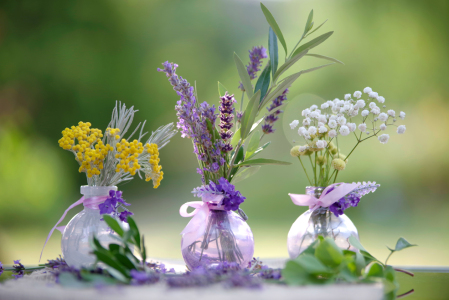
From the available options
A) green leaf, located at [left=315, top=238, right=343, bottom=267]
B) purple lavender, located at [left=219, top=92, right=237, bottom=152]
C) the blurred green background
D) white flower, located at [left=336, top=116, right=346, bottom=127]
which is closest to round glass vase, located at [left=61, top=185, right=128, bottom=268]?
purple lavender, located at [left=219, top=92, right=237, bottom=152]

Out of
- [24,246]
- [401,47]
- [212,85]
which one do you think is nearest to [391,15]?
[401,47]

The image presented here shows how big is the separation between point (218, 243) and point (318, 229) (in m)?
0.20

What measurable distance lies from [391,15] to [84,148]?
422 centimetres

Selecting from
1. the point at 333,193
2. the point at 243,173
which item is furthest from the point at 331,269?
the point at 243,173

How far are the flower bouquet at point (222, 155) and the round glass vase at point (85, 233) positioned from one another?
0.15m

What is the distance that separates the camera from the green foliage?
1.44ft

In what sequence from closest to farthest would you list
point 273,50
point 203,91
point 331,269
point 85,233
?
point 331,269
point 85,233
point 273,50
point 203,91

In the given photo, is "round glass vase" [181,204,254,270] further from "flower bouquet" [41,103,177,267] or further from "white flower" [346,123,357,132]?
"white flower" [346,123,357,132]

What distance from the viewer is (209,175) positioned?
2.47ft

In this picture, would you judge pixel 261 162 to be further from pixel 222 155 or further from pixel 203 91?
pixel 203 91

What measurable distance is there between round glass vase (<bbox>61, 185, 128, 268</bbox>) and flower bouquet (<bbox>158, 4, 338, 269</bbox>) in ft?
0.49

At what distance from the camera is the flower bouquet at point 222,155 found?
684 millimetres

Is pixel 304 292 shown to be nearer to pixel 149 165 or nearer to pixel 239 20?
pixel 149 165

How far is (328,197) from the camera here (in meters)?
0.70
